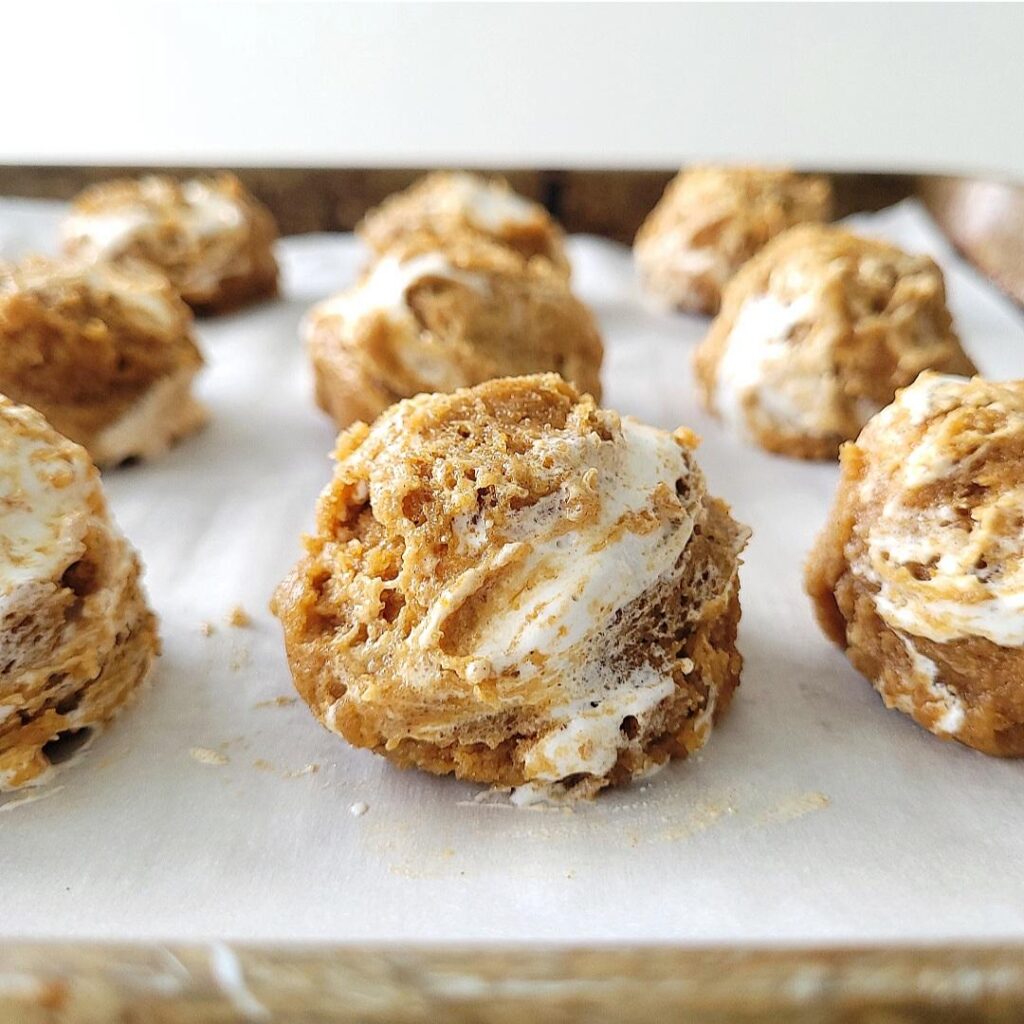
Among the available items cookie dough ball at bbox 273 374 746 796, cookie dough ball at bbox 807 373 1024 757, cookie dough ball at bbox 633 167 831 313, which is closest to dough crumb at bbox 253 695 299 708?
cookie dough ball at bbox 273 374 746 796

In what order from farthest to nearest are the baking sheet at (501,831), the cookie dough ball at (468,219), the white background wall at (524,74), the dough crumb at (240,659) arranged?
the cookie dough ball at (468,219), the white background wall at (524,74), the dough crumb at (240,659), the baking sheet at (501,831)

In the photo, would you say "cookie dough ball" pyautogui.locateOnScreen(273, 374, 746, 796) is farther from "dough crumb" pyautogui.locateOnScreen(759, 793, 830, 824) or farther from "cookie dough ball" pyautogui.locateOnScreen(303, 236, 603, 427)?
"cookie dough ball" pyautogui.locateOnScreen(303, 236, 603, 427)

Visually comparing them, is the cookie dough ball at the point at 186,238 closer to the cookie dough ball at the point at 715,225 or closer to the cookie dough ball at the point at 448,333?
the cookie dough ball at the point at 448,333

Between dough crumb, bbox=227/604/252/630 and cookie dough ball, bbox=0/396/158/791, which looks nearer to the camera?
cookie dough ball, bbox=0/396/158/791

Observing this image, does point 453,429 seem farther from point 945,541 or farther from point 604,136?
point 604,136

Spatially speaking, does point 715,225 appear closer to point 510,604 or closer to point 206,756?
point 510,604

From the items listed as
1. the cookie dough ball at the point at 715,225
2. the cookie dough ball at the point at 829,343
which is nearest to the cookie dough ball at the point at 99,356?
the cookie dough ball at the point at 829,343
